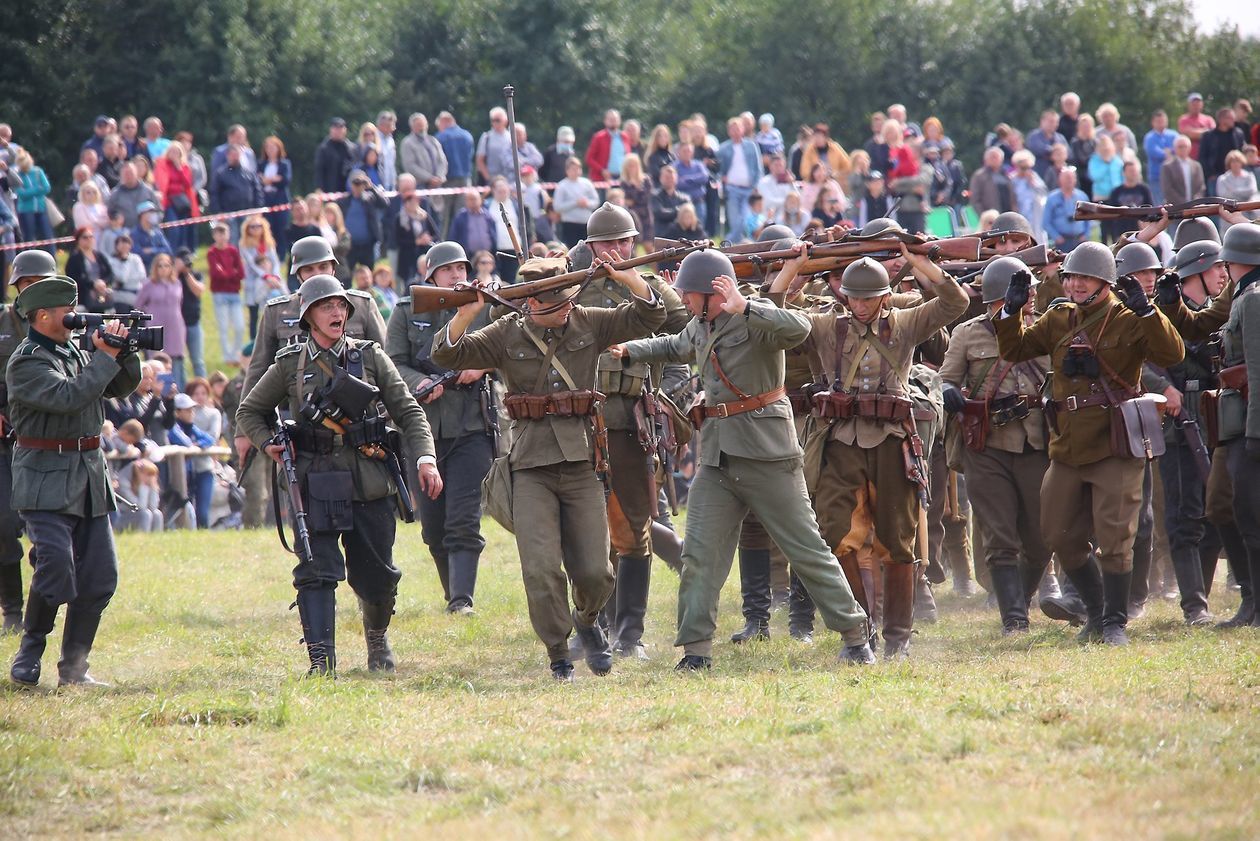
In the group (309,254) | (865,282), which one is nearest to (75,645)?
(309,254)

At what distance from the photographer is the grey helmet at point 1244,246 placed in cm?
1005

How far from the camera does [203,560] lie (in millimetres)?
14359

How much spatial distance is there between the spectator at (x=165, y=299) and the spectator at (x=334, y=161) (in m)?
3.50

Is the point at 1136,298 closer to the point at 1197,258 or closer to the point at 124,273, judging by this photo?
the point at 1197,258

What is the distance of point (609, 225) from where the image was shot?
1019cm

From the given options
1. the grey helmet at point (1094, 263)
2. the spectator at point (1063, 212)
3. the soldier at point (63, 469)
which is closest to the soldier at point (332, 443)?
the soldier at point (63, 469)

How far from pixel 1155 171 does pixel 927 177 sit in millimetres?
3001

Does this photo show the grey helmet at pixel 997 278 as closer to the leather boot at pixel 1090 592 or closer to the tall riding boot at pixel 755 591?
the leather boot at pixel 1090 592

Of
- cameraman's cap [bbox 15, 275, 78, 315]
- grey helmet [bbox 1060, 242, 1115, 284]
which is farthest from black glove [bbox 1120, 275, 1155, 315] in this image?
cameraman's cap [bbox 15, 275, 78, 315]

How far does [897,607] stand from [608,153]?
15685 mm

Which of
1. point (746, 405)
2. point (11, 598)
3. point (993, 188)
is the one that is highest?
point (993, 188)

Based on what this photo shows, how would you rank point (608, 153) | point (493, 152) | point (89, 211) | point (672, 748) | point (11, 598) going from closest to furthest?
point (672, 748) < point (11, 598) < point (89, 211) < point (493, 152) < point (608, 153)

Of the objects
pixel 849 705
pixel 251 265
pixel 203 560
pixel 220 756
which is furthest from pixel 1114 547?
pixel 251 265

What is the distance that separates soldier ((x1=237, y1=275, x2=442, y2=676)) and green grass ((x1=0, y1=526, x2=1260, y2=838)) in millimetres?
539
